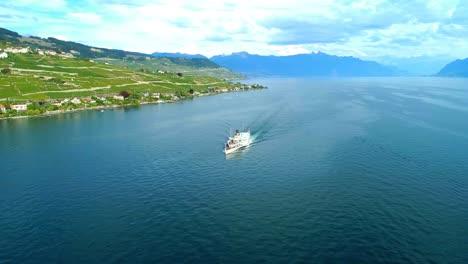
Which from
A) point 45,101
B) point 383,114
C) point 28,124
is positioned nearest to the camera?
point 28,124

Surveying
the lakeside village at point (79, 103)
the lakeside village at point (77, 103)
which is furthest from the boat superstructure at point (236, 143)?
the lakeside village at point (79, 103)

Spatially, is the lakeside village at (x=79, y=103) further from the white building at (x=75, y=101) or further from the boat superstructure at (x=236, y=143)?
the boat superstructure at (x=236, y=143)

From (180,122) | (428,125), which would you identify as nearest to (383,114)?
(428,125)

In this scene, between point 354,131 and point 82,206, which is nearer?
point 82,206

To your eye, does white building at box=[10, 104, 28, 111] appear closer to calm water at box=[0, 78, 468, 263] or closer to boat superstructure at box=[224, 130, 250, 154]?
calm water at box=[0, 78, 468, 263]

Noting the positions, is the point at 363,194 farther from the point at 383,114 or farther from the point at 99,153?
the point at 383,114

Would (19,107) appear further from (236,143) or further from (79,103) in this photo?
(236,143)

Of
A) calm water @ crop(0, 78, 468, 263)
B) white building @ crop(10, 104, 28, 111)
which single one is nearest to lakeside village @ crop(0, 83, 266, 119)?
white building @ crop(10, 104, 28, 111)

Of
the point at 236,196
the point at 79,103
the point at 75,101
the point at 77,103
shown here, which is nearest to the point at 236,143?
the point at 236,196
